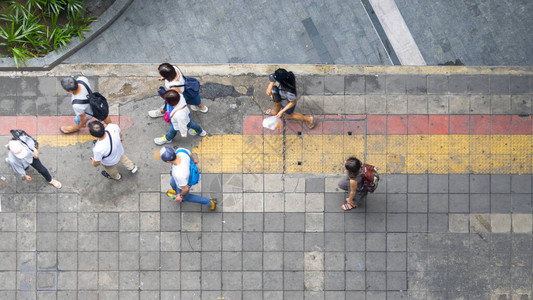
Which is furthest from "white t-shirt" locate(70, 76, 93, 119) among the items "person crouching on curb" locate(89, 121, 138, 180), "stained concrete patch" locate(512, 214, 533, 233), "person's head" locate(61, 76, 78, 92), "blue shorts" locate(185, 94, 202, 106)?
"stained concrete patch" locate(512, 214, 533, 233)

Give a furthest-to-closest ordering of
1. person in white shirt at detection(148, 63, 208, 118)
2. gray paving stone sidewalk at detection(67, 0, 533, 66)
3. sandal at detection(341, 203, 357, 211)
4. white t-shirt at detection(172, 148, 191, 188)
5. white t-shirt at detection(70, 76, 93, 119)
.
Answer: gray paving stone sidewalk at detection(67, 0, 533, 66) < sandal at detection(341, 203, 357, 211) < white t-shirt at detection(70, 76, 93, 119) < person in white shirt at detection(148, 63, 208, 118) < white t-shirt at detection(172, 148, 191, 188)

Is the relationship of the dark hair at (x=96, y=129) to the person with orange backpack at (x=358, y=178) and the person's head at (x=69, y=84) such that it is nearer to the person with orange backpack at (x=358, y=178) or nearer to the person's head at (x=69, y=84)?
the person's head at (x=69, y=84)

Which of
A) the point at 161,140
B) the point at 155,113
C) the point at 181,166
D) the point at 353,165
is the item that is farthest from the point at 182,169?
the point at 353,165

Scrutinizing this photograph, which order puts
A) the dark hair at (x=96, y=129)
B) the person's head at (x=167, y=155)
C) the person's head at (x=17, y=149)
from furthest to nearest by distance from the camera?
1. the person's head at (x=17, y=149)
2. the dark hair at (x=96, y=129)
3. the person's head at (x=167, y=155)

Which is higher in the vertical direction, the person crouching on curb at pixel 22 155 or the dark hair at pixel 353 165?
the dark hair at pixel 353 165

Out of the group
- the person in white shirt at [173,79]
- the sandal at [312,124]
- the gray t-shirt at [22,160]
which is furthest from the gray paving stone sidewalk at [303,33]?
the gray t-shirt at [22,160]

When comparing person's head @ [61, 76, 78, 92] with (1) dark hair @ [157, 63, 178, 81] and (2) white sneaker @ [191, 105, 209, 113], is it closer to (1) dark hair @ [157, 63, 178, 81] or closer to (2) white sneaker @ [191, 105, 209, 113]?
(1) dark hair @ [157, 63, 178, 81]

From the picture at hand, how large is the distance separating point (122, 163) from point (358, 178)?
3890 mm

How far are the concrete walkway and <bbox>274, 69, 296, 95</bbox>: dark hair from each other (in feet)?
4.35

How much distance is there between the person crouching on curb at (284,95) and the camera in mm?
6523

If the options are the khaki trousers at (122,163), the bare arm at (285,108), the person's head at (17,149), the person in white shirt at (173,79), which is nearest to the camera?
the person in white shirt at (173,79)

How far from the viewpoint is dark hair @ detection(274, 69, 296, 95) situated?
646cm

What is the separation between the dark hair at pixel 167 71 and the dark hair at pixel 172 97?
31cm

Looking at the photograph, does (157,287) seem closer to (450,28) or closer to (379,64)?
(379,64)
